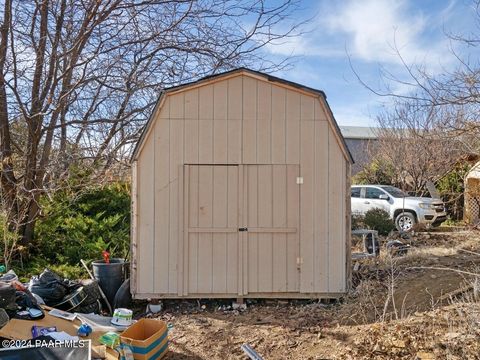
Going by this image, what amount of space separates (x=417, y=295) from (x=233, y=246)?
2.44 metres

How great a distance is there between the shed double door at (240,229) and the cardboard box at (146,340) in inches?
54.9

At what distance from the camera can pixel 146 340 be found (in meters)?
3.86

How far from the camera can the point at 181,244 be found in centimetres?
573

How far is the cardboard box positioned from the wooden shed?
1.39 meters

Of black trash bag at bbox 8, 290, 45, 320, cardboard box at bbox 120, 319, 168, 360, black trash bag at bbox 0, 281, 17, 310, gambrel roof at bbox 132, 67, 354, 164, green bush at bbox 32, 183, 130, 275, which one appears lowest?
cardboard box at bbox 120, 319, 168, 360

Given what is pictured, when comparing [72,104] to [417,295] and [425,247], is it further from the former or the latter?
[425,247]

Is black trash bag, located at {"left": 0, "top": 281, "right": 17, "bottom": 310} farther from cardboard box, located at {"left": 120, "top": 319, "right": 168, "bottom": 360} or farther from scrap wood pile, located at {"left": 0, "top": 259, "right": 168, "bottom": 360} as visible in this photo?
cardboard box, located at {"left": 120, "top": 319, "right": 168, "bottom": 360}

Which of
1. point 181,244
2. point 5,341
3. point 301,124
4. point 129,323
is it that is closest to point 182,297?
point 181,244

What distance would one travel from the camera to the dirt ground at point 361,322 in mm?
3656

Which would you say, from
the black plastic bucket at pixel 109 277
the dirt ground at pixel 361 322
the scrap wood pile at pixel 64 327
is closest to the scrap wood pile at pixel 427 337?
the dirt ground at pixel 361 322

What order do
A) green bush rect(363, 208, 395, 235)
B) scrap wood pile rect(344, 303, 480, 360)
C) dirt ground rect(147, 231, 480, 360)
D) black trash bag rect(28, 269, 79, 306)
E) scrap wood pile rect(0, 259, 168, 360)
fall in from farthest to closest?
1. green bush rect(363, 208, 395, 235)
2. black trash bag rect(28, 269, 79, 306)
3. dirt ground rect(147, 231, 480, 360)
4. scrap wood pile rect(344, 303, 480, 360)
5. scrap wood pile rect(0, 259, 168, 360)

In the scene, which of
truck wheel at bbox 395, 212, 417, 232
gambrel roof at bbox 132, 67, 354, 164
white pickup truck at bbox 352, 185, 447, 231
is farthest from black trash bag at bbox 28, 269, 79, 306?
truck wheel at bbox 395, 212, 417, 232

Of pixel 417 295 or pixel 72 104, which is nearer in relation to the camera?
pixel 417 295

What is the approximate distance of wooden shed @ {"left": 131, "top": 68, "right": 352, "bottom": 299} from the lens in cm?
573
